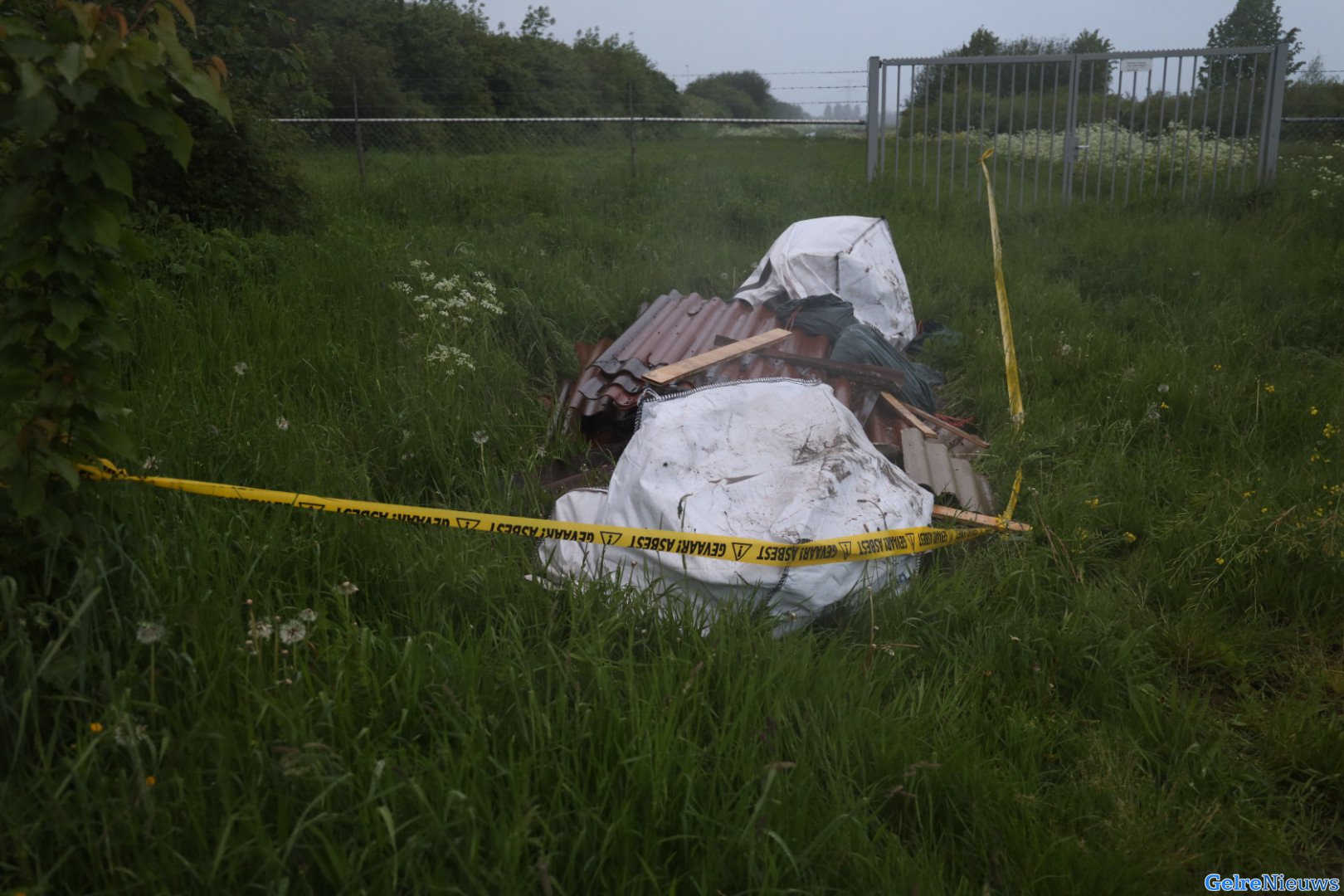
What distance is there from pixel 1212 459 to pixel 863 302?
2542 millimetres

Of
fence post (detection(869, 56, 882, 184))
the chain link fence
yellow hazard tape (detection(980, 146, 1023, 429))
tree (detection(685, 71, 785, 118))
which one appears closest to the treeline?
tree (detection(685, 71, 785, 118))

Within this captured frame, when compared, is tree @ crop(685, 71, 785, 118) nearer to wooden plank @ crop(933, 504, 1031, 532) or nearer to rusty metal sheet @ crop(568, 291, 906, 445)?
rusty metal sheet @ crop(568, 291, 906, 445)

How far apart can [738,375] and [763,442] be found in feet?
5.14

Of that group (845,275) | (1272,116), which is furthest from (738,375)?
(1272,116)

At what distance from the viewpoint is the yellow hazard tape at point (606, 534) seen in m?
3.23

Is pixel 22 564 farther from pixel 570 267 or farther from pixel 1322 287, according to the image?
pixel 1322 287

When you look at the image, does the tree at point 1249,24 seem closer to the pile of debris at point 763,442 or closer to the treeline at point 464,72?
the treeline at point 464,72

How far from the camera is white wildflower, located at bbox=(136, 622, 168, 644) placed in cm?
236

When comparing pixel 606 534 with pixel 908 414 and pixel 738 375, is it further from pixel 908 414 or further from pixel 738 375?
pixel 908 414

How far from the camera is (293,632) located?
255 cm

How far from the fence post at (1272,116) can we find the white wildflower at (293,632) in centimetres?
1190

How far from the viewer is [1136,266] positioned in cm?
816

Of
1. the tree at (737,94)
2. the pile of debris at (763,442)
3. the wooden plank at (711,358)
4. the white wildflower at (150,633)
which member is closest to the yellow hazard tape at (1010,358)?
the pile of debris at (763,442)

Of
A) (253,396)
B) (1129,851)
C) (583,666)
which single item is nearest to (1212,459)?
(1129,851)
